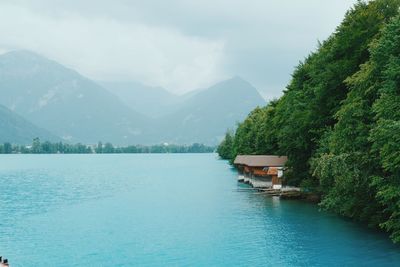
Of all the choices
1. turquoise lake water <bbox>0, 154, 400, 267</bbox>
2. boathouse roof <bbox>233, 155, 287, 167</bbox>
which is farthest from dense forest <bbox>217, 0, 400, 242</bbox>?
boathouse roof <bbox>233, 155, 287, 167</bbox>

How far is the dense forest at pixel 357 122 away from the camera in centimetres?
3347

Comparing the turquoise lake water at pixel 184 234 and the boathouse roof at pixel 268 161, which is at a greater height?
the boathouse roof at pixel 268 161

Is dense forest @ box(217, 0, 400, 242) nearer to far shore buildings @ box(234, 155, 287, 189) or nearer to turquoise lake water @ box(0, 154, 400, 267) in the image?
turquoise lake water @ box(0, 154, 400, 267)

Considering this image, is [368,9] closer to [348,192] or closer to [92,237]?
[348,192]

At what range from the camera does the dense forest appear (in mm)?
33469

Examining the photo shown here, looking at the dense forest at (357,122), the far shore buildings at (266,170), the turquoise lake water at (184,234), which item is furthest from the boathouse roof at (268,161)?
the dense forest at (357,122)

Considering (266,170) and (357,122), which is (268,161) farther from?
(357,122)

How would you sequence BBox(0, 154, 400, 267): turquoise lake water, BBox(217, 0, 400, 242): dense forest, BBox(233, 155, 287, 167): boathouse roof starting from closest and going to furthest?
BBox(217, 0, 400, 242): dense forest → BBox(0, 154, 400, 267): turquoise lake water → BBox(233, 155, 287, 167): boathouse roof

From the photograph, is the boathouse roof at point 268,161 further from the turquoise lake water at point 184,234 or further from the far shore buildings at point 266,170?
the turquoise lake water at point 184,234

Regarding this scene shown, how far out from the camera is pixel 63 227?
4891 cm

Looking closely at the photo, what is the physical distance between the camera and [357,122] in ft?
130

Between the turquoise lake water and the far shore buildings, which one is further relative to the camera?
the far shore buildings

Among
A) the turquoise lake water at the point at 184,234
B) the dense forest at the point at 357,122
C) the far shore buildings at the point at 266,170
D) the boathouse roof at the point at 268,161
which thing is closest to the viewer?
the dense forest at the point at 357,122

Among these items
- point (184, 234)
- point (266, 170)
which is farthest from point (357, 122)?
point (266, 170)
